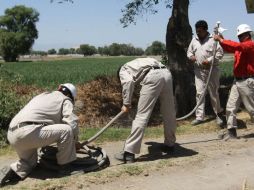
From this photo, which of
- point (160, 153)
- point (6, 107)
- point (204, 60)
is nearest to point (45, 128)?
point (160, 153)

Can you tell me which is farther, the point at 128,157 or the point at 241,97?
the point at 241,97

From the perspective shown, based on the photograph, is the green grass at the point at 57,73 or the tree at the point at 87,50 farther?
the tree at the point at 87,50

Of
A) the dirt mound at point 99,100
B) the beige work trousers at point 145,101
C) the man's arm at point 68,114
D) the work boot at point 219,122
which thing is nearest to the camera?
the man's arm at point 68,114

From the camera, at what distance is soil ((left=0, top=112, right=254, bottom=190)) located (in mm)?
6621

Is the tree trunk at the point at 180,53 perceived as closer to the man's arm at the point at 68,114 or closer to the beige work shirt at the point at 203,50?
the beige work shirt at the point at 203,50

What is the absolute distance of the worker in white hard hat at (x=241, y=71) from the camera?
8.72 m

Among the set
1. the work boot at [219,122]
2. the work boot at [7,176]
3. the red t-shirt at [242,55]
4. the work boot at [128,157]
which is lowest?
the work boot at [219,122]

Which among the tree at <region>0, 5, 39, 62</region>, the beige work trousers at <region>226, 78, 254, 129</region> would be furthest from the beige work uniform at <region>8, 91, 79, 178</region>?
the tree at <region>0, 5, 39, 62</region>

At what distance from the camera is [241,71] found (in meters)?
9.06

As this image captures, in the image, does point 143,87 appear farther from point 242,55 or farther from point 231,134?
point 231,134

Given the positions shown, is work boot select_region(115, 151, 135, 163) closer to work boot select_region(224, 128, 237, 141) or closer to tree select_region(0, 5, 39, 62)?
work boot select_region(224, 128, 237, 141)

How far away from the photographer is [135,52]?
97.9m

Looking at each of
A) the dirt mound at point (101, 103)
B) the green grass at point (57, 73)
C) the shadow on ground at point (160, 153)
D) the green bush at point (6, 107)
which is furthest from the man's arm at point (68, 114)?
the green grass at point (57, 73)

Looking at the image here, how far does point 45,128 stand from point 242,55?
4046 mm
